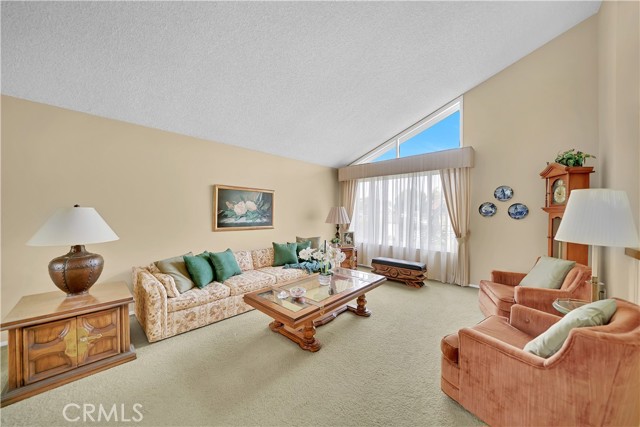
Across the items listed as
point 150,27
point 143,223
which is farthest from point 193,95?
point 143,223

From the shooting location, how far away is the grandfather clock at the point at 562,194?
9.11 feet

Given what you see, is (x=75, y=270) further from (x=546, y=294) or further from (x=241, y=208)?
(x=546, y=294)

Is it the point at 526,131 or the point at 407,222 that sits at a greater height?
the point at 526,131

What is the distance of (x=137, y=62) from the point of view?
7.64ft

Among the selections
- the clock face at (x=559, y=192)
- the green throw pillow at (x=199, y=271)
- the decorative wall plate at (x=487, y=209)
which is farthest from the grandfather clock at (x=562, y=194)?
the green throw pillow at (x=199, y=271)

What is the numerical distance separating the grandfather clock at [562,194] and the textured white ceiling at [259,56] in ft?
6.64

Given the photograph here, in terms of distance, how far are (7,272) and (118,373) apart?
1.72 m

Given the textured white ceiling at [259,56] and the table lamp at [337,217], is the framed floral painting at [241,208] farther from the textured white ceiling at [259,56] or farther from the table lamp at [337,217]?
the table lamp at [337,217]

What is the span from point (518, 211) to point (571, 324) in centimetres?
321

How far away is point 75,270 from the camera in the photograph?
2.10m

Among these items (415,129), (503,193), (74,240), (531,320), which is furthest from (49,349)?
(415,129)

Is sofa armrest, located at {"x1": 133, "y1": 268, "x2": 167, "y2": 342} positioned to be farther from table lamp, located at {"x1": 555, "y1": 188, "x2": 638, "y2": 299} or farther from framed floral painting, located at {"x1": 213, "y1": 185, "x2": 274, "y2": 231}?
table lamp, located at {"x1": 555, "y1": 188, "x2": 638, "y2": 299}

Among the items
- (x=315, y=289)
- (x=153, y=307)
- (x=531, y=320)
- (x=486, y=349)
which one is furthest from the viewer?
(x=315, y=289)

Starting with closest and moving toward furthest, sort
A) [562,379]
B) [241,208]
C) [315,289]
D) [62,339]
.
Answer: [562,379] → [62,339] → [315,289] → [241,208]
